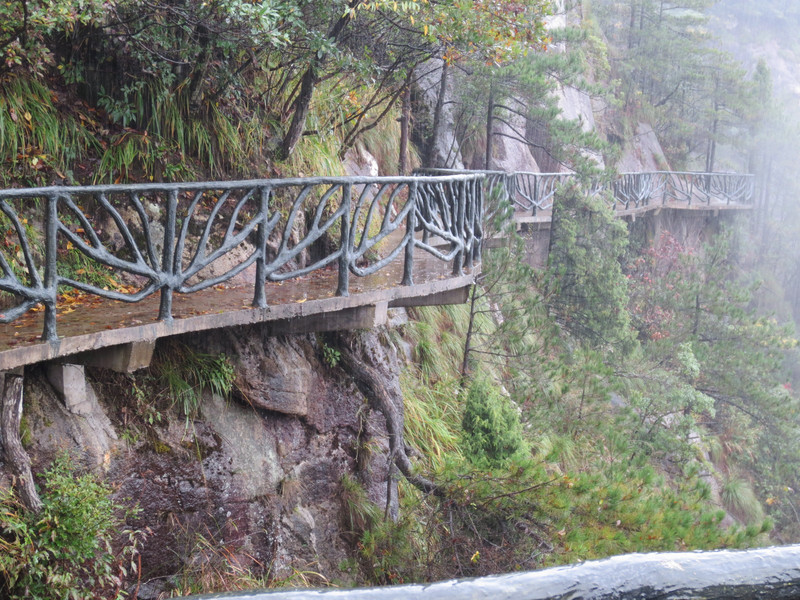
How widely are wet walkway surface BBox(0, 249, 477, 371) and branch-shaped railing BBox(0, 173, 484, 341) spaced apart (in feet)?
0.38

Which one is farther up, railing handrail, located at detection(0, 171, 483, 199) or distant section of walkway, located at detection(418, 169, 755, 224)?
distant section of walkway, located at detection(418, 169, 755, 224)

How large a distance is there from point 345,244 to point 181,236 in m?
1.24

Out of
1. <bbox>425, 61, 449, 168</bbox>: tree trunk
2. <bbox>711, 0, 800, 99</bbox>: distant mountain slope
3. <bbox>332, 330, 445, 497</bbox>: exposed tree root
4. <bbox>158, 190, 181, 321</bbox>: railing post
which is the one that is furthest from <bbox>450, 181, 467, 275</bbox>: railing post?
<bbox>711, 0, 800, 99</bbox>: distant mountain slope

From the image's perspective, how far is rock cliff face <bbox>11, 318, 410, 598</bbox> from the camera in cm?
464

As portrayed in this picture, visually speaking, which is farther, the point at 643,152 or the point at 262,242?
the point at 643,152

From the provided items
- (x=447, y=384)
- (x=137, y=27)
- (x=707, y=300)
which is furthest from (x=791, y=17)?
(x=137, y=27)

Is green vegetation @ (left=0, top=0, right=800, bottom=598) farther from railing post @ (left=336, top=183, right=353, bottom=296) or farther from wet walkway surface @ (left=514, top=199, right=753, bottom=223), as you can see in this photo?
railing post @ (left=336, top=183, right=353, bottom=296)

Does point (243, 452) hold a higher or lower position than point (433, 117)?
lower

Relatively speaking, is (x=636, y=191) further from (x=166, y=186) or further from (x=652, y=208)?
(x=166, y=186)

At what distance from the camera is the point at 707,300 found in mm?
17219

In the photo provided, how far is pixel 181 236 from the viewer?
155 inches

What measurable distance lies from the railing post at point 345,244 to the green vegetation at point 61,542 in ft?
6.37

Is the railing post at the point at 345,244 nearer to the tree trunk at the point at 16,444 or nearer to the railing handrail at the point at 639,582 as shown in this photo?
the tree trunk at the point at 16,444

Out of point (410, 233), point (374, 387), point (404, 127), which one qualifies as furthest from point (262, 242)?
point (404, 127)
